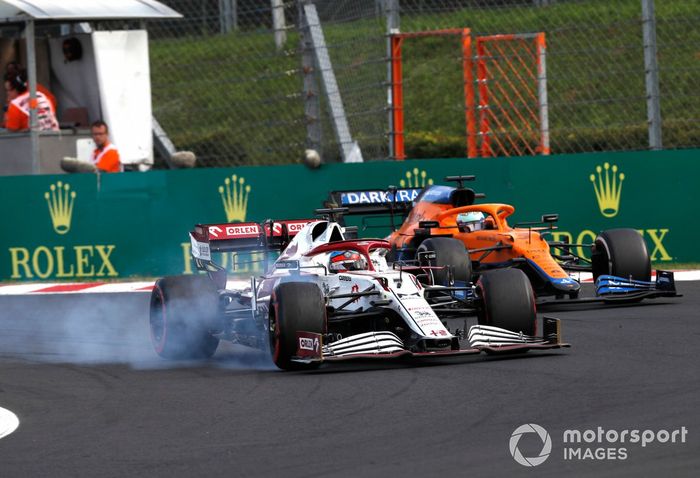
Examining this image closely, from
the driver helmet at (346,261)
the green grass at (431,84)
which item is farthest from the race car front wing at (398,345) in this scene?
the green grass at (431,84)

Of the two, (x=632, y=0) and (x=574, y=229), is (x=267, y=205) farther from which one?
(x=632, y=0)

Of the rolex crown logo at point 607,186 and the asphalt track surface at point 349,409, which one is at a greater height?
the rolex crown logo at point 607,186

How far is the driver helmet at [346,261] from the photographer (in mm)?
10789

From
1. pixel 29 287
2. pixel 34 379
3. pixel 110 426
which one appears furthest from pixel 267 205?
pixel 110 426

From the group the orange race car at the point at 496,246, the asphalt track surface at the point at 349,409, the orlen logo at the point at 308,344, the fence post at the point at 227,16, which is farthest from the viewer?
the fence post at the point at 227,16

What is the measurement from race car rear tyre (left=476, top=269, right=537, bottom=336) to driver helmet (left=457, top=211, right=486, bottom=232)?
3.88 meters

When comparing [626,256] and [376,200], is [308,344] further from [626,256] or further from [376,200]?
[376,200]

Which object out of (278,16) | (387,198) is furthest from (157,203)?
(387,198)

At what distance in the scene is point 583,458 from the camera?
6473 millimetres

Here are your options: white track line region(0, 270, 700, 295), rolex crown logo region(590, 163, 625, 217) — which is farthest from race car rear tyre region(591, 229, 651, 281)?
rolex crown logo region(590, 163, 625, 217)

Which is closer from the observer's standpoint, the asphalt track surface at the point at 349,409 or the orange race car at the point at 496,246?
the asphalt track surface at the point at 349,409

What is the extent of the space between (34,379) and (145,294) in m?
5.66

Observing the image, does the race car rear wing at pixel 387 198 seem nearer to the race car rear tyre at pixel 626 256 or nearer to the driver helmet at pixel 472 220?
the driver helmet at pixel 472 220

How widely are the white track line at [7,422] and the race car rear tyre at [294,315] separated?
6.17 feet
